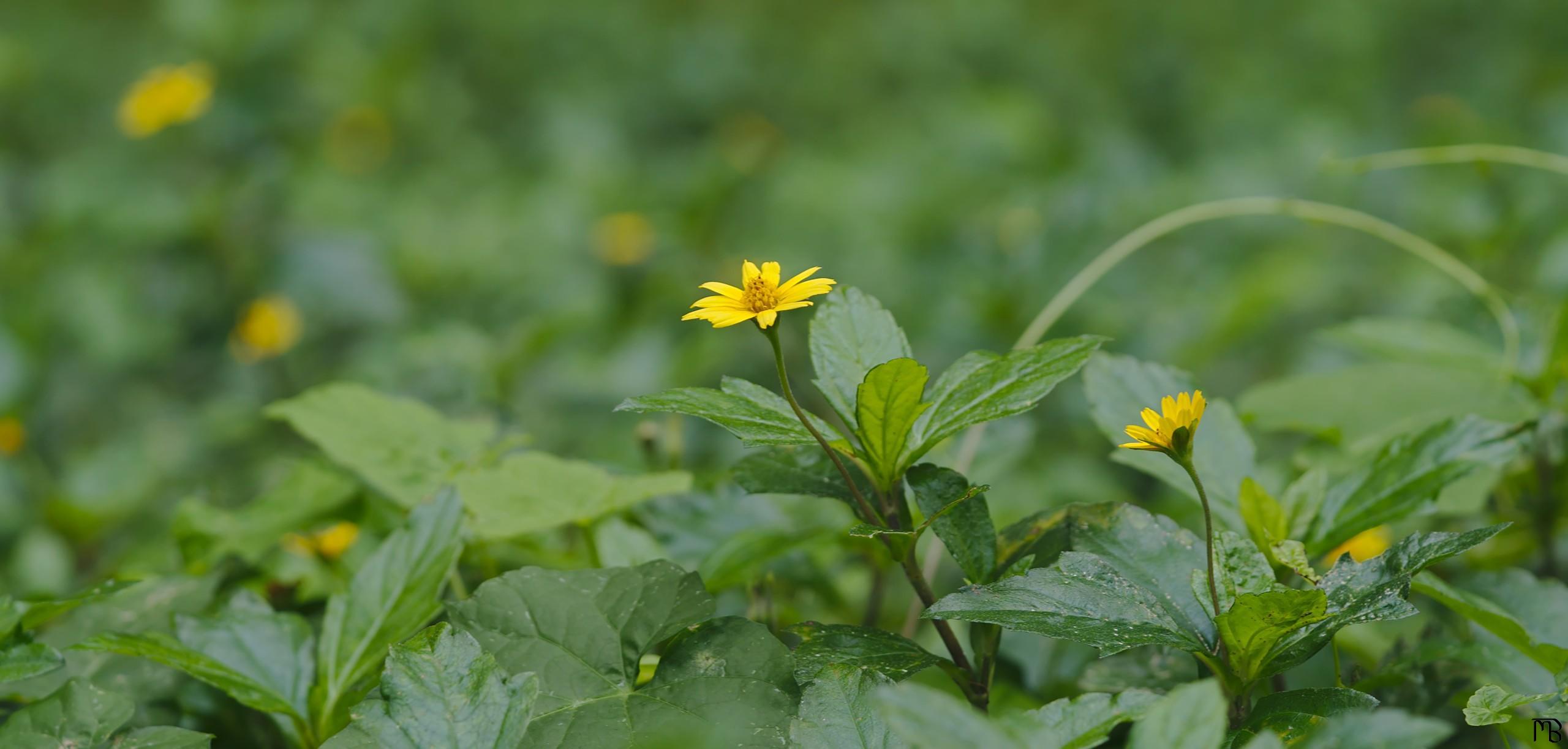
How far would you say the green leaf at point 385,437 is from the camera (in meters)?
0.84

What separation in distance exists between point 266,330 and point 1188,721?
5.62 ft

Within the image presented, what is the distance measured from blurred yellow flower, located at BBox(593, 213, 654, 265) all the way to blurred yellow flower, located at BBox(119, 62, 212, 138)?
0.73 m

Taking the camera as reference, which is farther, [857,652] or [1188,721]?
[857,652]

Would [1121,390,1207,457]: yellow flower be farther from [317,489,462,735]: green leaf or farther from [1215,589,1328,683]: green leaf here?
[317,489,462,735]: green leaf

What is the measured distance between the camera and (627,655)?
614 millimetres

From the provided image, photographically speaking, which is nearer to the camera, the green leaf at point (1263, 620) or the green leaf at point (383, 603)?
the green leaf at point (1263, 620)

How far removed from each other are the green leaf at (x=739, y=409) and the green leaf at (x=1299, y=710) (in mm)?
273

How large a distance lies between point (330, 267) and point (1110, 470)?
1389 millimetres

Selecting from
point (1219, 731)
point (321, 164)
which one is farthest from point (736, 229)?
point (1219, 731)

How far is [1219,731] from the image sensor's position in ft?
1.47

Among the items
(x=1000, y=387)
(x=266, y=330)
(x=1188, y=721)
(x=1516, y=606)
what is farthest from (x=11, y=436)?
A: (x=1516, y=606)

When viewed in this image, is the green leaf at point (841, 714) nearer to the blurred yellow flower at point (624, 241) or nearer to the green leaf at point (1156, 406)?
the green leaf at point (1156, 406)

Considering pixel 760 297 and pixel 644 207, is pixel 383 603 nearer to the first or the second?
pixel 760 297

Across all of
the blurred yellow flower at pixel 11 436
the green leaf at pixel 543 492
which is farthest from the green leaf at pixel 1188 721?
the blurred yellow flower at pixel 11 436
